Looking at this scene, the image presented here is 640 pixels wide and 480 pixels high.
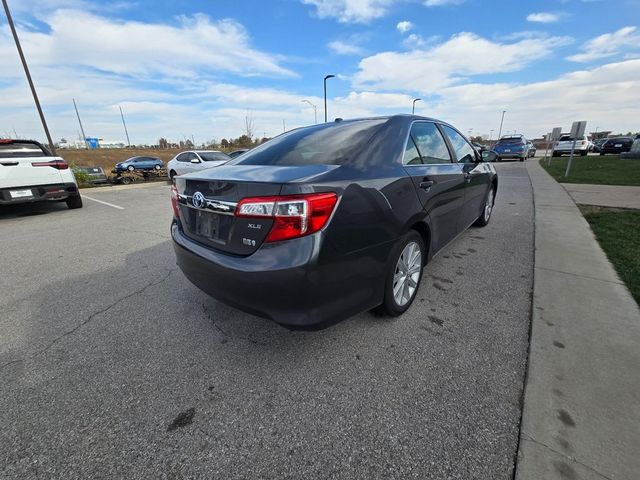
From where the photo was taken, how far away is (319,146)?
2.45 metres

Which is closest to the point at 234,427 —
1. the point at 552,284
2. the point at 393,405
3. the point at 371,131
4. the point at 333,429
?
the point at 333,429

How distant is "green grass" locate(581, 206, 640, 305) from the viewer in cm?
319

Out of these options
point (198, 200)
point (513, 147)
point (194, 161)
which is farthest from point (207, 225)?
point (513, 147)

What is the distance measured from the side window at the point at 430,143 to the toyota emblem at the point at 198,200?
5.96 ft

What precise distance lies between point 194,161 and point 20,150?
7387mm

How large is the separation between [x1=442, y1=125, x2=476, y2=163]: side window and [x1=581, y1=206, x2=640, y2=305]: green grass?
1.97 m

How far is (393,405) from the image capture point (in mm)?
1744

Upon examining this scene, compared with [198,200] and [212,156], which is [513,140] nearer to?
[212,156]

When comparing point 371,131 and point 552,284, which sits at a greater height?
point 371,131

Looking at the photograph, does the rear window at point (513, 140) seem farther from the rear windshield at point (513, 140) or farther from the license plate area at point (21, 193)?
the license plate area at point (21, 193)

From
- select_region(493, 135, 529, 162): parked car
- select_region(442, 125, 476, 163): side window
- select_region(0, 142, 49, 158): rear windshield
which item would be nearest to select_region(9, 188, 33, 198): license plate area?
select_region(0, 142, 49, 158): rear windshield

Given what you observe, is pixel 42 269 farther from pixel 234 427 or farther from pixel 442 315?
pixel 442 315

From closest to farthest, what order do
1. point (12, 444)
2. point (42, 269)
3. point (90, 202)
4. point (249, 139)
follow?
1. point (12, 444)
2. point (42, 269)
3. point (90, 202)
4. point (249, 139)

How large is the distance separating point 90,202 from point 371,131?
9498mm
